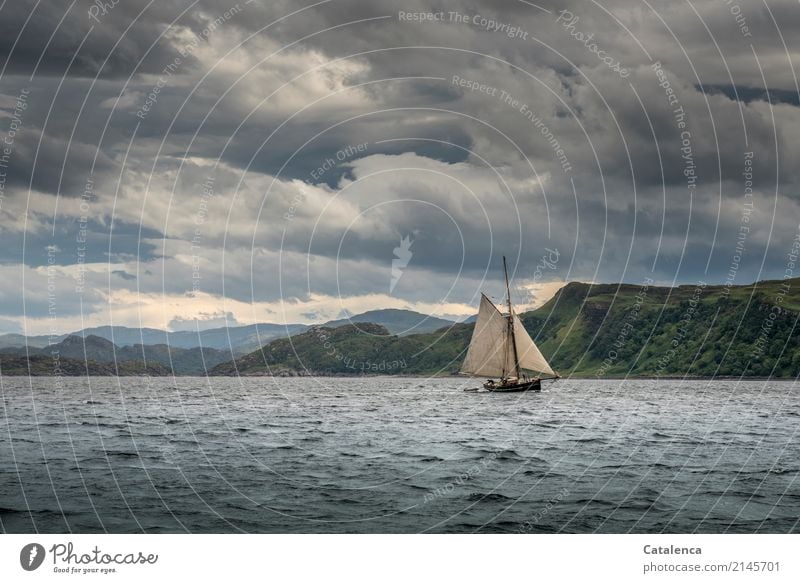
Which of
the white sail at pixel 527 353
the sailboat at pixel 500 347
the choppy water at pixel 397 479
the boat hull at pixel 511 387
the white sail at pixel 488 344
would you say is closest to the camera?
the choppy water at pixel 397 479

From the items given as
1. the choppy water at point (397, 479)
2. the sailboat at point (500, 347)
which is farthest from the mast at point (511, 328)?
the choppy water at point (397, 479)

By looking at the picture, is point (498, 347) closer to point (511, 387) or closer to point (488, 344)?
point (488, 344)

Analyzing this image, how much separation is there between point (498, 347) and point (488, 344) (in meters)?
3.71

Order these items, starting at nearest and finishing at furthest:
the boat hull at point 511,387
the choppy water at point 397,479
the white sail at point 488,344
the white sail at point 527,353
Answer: the choppy water at point 397,479 < the white sail at point 488,344 < the white sail at point 527,353 < the boat hull at point 511,387

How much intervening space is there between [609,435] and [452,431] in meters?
16.0

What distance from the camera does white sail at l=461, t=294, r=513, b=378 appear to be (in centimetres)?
16225

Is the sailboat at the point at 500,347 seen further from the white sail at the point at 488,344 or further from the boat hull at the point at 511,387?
the boat hull at the point at 511,387

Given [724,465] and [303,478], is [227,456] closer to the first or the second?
[303,478]

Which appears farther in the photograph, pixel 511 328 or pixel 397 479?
pixel 511 328

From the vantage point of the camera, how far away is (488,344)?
16888cm

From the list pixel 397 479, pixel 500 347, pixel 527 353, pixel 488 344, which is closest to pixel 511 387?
pixel 527 353

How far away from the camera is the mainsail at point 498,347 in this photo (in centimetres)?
16362
